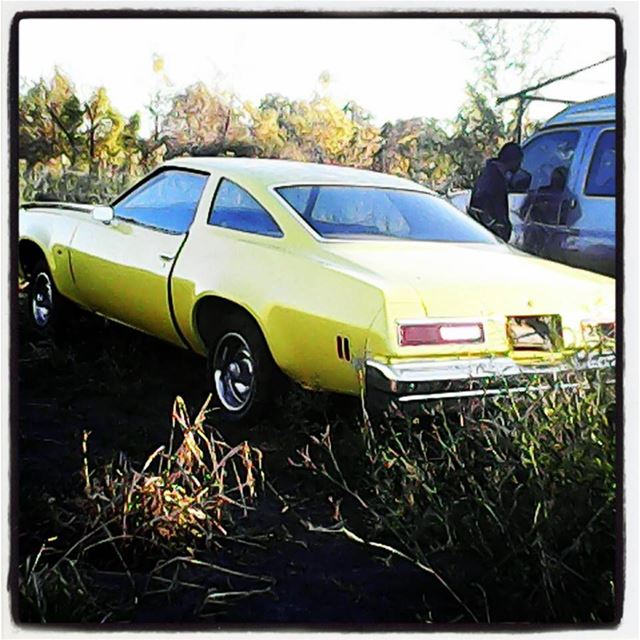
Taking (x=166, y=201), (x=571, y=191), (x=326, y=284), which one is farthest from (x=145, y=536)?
(x=571, y=191)

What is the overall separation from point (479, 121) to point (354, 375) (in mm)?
932

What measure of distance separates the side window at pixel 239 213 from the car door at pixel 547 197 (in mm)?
813

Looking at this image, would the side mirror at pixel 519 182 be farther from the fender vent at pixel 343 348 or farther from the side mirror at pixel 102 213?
the side mirror at pixel 102 213

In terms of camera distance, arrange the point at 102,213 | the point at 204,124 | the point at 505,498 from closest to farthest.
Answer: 1. the point at 505,498
2. the point at 204,124
3. the point at 102,213

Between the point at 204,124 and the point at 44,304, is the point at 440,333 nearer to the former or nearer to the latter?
the point at 204,124

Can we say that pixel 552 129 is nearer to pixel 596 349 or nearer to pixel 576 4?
pixel 576 4

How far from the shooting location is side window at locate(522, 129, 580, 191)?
12.5ft

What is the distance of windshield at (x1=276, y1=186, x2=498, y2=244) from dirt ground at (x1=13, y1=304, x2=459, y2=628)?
572mm

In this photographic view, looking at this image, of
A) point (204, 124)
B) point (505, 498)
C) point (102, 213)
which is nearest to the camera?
point (505, 498)

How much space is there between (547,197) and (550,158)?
0.13 metres

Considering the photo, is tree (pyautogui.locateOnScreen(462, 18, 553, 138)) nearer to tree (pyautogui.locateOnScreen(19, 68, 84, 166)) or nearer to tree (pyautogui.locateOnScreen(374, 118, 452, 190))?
tree (pyautogui.locateOnScreen(374, 118, 452, 190))

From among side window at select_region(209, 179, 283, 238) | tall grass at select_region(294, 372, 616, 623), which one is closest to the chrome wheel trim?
side window at select_region(209, 179, 283, 238)

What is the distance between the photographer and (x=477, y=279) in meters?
3.78

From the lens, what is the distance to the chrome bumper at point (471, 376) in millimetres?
3699
